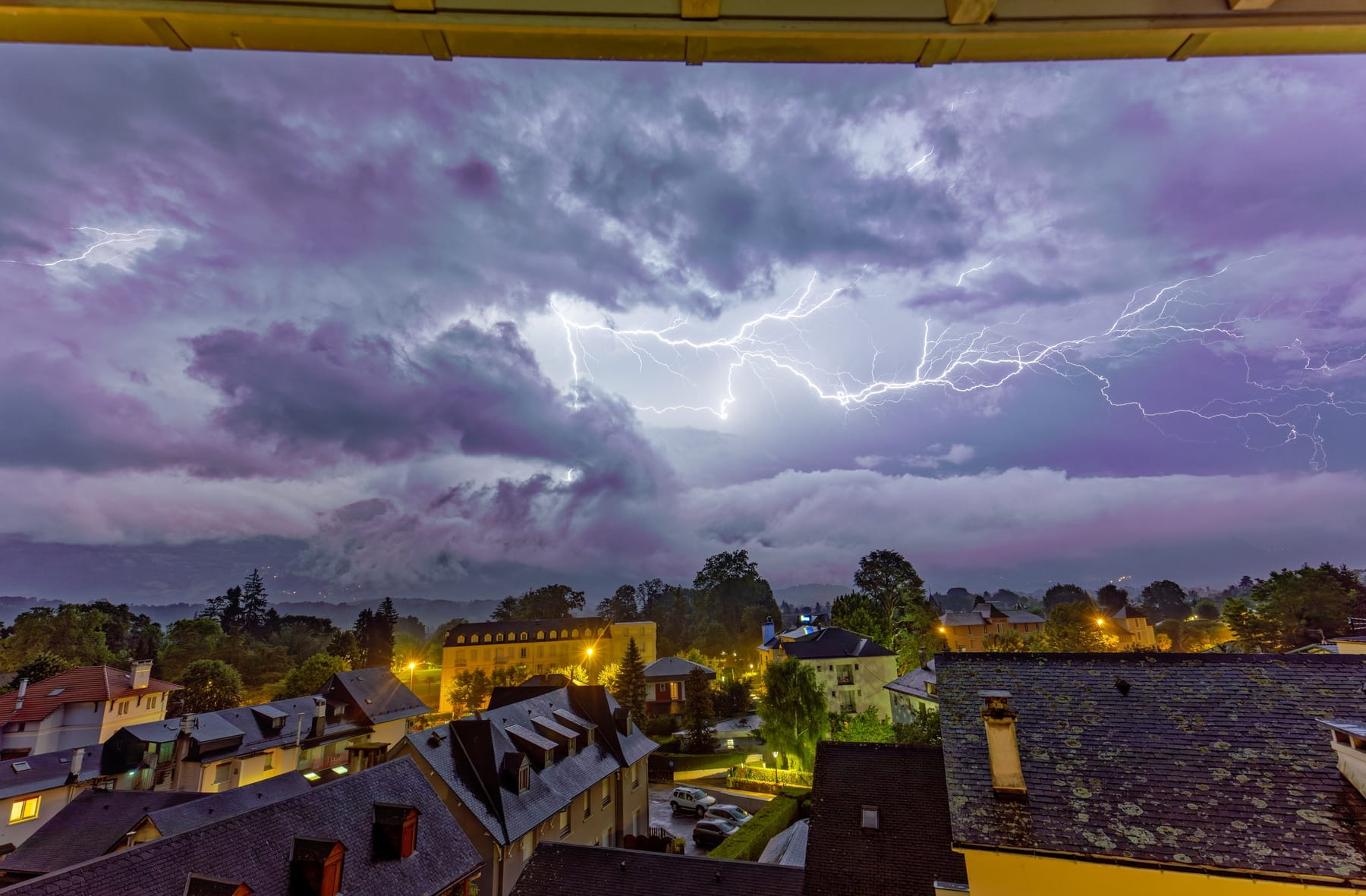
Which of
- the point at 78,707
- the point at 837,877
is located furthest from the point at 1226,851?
the point at 78,707

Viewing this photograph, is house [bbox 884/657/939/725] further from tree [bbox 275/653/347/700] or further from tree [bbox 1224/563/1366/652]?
tree [bbox 275/653/347/700]

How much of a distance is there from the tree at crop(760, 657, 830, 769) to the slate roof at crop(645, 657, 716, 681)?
26743 millimetres

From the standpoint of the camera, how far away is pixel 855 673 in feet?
168

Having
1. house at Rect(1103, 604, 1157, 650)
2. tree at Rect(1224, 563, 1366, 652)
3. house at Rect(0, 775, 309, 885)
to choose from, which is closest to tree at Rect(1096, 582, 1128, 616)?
house at Rect(1103, 604, 1157, 650)

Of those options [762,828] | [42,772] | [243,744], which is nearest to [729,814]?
[762,828]

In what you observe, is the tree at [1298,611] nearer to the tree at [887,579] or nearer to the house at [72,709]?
the tree at [887,579]

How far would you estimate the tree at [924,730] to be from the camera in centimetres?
2780

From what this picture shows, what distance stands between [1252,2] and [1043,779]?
1386 cm

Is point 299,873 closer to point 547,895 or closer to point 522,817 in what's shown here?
point 547,895

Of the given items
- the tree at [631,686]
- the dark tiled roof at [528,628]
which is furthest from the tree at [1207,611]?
the tree at [631,686]

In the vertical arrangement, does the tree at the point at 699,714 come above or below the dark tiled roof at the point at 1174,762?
below

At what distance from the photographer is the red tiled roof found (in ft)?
137

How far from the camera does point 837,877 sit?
14.0 meters

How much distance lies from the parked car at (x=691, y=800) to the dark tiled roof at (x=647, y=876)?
15.8 meters
